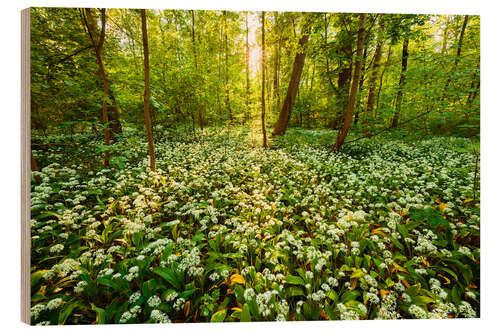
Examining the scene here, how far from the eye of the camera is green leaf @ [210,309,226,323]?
1487 millimetres

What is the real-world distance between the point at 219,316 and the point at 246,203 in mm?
1632

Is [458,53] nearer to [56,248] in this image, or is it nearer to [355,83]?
[355,83]

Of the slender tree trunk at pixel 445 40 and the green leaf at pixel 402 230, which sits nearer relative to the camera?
the green leaf at pixel 402 230

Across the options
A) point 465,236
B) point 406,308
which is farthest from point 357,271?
point 465,236

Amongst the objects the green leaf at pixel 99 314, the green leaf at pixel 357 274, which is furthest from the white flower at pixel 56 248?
the green leaf at pixel 357 274

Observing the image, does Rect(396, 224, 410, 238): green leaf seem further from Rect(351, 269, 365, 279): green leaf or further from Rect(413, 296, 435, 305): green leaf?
Rect(351, 269, 365, 279): green leaf

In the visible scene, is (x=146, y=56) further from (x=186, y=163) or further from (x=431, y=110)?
(x=431, y=110)

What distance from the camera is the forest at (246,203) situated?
61.3 inches

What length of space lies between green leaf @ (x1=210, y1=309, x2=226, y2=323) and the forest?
0.05 ft

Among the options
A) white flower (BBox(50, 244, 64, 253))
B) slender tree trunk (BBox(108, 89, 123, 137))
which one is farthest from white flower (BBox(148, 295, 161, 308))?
slender tree trunk (BBox(108, 89, 123, 137))

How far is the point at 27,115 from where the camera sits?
5.84 ft

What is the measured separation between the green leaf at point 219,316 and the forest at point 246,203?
14 millimetres

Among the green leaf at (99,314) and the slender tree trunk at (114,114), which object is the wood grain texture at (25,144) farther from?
the slender tree trunk at (114,114)
